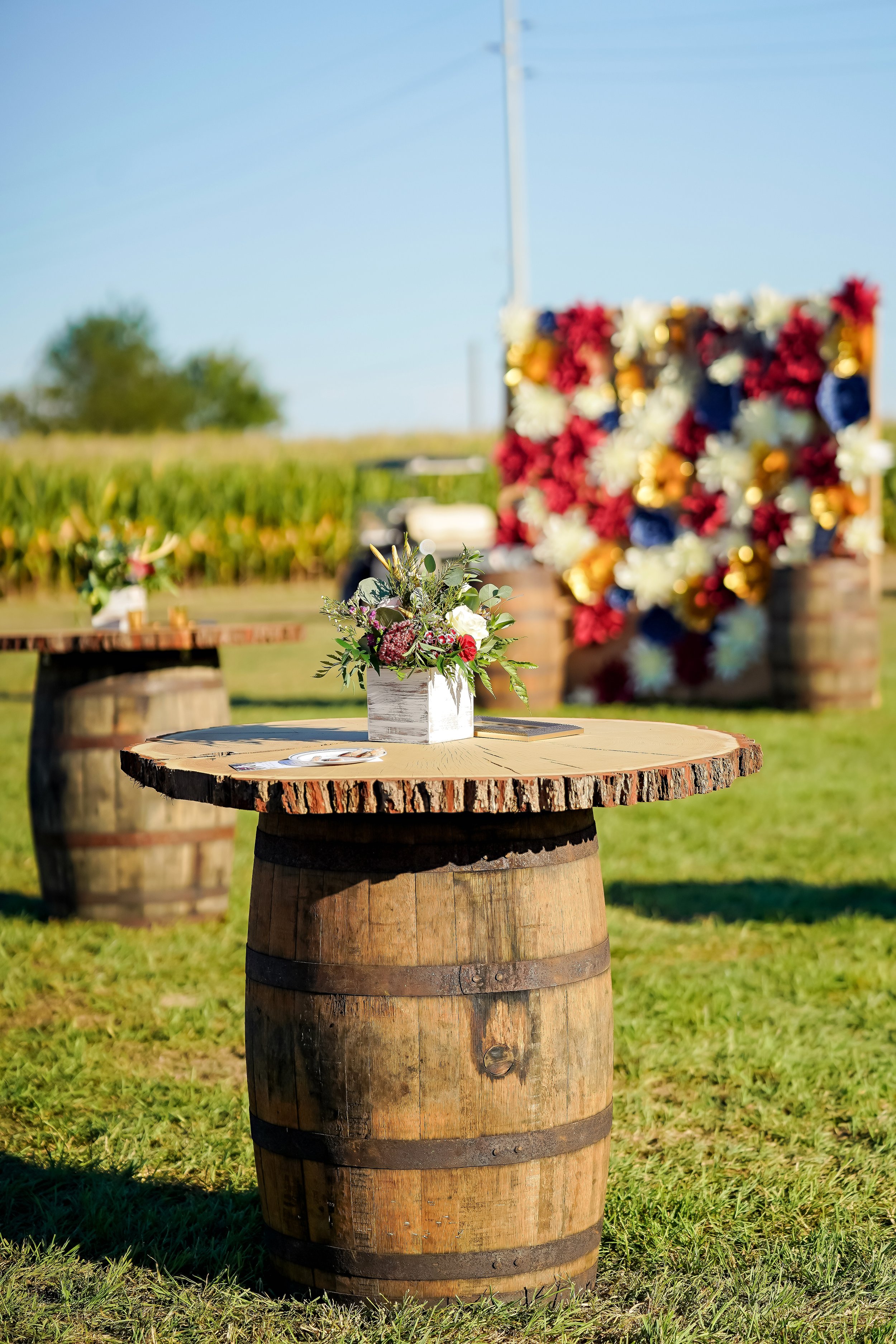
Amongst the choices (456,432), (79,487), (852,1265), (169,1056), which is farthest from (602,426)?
(456,432)

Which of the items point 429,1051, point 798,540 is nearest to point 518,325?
point 798,540

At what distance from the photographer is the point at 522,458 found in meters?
11.4

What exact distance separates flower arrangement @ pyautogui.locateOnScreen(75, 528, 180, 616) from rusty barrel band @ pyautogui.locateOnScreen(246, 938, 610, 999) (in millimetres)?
3397

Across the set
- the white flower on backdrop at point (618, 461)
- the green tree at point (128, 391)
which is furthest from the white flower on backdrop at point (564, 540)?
the green tree at point (128, 391)

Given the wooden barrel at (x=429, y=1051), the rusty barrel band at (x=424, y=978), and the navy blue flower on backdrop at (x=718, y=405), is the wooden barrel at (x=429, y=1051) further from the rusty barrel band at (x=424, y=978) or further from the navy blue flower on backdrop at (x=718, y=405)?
the navy blue flower on backdrop at (x=718, y=405)

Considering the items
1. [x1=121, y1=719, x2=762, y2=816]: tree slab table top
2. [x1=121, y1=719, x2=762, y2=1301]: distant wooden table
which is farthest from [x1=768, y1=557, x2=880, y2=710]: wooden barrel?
[x1=121, y1=719, x2=762, y2=1301]: distant wooden table

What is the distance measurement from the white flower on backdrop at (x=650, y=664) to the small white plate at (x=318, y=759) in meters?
8.88

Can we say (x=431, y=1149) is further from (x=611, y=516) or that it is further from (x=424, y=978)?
(x=611, y=516)

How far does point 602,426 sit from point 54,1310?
9391mm

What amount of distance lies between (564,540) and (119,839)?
6736mm

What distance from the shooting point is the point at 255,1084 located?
267cm

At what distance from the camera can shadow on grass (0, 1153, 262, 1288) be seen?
9.45 feet

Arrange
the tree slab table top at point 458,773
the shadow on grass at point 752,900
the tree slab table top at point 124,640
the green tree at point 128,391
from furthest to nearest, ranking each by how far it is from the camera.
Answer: the green tree at point 128,391 < the shadow on grass at point 752,900 < the tree slab table top at point 124,640 < the tree slab table top at point 458,773

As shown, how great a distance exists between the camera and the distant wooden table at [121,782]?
513cm
